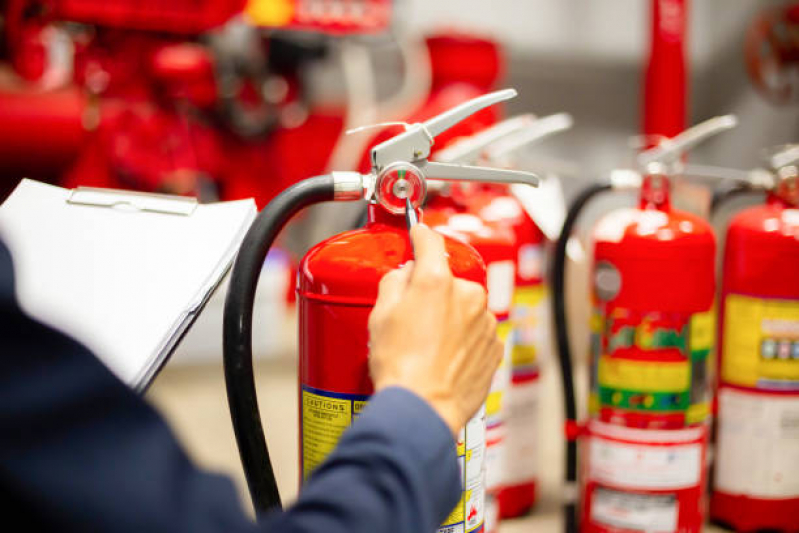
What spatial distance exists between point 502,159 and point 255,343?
39.6 inches

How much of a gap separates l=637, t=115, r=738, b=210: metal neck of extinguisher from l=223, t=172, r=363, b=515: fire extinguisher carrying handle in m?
0.47

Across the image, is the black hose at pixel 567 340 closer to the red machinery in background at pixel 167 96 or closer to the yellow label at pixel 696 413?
the yellow label at pixel 696 413

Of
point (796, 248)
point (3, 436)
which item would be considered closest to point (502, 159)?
point (796, 248)

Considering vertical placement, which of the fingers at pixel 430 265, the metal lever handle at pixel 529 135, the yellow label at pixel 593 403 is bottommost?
the yellow label at pixel 593 403

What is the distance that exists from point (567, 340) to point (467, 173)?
1.18 ft

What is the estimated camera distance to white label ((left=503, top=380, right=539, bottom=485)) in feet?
3.42

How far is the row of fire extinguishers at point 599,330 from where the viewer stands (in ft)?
2.06

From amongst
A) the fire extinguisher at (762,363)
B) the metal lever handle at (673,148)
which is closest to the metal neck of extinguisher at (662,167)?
the metal lever handle at (673,148)

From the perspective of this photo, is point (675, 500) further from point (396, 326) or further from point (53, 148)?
point (53, 148)

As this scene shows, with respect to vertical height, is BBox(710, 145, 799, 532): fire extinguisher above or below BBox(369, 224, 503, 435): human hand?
below

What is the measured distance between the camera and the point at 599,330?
90 centimetres

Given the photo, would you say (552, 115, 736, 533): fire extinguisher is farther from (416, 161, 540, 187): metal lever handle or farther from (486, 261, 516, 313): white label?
(416, 161, 540, 187): metal lever handle

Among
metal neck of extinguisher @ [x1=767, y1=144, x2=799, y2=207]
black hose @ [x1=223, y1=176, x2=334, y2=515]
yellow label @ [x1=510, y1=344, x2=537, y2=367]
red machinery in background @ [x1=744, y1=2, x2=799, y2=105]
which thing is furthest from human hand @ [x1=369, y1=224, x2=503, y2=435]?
red machinery in background @ [x1=744, y1=2, x2=799, y2=105]

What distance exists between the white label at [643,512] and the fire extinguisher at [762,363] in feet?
0.50
